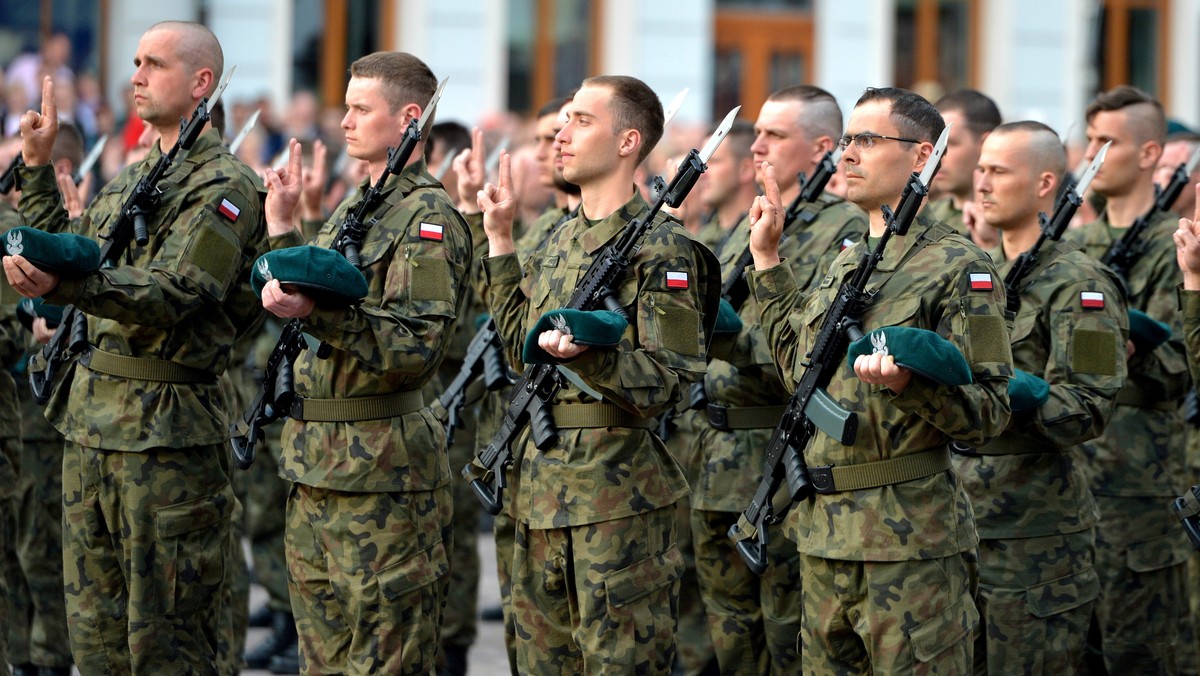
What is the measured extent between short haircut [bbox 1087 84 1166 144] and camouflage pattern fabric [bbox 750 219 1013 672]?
2335 millimetres

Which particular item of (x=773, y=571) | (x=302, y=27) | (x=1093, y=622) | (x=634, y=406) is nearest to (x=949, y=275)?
(x=634, y=406)

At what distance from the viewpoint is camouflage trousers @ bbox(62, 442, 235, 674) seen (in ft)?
17.2

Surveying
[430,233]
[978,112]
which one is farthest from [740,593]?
[978,112]

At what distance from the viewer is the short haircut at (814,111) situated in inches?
244

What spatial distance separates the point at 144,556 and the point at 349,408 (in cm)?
85

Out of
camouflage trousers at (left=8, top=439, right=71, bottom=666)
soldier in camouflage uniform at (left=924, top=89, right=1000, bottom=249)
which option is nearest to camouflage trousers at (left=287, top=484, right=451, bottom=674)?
camouflage trousers at (left=8, top=439, right=71, bottom=666)

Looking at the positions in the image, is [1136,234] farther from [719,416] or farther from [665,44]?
[665,44]

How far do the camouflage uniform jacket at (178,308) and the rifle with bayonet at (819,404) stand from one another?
6.08 feet

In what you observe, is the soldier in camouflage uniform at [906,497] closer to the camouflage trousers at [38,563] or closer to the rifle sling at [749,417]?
the rifle sling at [749,417]

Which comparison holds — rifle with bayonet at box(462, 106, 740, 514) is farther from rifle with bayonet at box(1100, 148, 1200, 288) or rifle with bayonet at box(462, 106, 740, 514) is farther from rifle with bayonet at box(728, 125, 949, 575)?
rifle with bayonet at box(1100, 148, 1200, 288)

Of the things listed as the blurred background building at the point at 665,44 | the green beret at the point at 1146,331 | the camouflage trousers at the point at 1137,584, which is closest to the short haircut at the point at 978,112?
the green beret at the point at 1146,331

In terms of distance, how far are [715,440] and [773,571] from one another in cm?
53

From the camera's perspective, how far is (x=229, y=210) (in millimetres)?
5324

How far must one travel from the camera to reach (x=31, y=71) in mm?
13617
